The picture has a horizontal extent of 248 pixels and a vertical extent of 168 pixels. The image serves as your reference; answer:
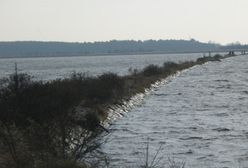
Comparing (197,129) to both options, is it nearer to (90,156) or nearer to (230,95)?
(90,156)

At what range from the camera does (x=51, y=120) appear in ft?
45.8

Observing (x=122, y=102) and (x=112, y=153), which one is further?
(x=122, y=102)

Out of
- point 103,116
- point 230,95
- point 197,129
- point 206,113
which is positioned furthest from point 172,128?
point 230,95

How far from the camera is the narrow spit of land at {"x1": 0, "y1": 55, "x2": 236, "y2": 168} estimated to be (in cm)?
1128

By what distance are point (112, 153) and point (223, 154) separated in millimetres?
3371

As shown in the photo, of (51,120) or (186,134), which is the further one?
(186,134)

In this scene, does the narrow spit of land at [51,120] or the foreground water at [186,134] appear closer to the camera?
the narrow spit of land at [51,120]

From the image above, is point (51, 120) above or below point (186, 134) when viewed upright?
above

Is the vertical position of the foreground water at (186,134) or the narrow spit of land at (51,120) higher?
the narrow spit of land at (51,120)

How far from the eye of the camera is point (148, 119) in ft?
91.5

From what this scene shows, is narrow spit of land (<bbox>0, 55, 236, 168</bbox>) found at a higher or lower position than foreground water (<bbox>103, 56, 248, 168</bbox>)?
higher

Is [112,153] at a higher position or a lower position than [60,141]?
lower

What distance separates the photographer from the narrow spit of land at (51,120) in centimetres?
1128

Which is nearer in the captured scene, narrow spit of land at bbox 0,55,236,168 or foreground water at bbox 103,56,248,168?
narrow spit of land at bbox 0,55,236,168
